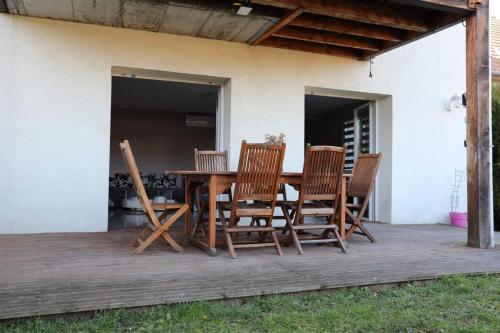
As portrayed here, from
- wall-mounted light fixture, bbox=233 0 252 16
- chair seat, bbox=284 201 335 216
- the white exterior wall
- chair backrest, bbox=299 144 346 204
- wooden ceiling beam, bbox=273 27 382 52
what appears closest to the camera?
chair backrest, bbox=299 144 346 204

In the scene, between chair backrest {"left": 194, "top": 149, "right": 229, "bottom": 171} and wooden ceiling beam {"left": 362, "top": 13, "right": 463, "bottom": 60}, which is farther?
chair backrest {"left": 194, "top": 149, "right": 229, "bottom": 171}

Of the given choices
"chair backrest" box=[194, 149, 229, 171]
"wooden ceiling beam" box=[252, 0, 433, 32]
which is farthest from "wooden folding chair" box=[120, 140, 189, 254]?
"wooden ceiling beam" box=[252, 0, 433, 32]

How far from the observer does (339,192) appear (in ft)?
13.4

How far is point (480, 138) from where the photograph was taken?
4379 mm

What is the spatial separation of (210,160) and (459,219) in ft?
12.9

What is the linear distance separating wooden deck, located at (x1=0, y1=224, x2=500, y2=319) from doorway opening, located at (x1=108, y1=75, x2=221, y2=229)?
5.54 metres

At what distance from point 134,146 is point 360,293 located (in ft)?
30.6

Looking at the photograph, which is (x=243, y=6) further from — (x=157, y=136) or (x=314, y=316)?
(x=157, y=136)

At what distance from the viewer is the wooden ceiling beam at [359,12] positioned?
4.41m

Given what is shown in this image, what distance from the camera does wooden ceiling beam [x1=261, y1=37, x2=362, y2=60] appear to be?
589 cm

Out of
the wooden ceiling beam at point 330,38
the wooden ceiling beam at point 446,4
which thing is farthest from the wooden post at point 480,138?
the wooden ceiling beam at point 330,38

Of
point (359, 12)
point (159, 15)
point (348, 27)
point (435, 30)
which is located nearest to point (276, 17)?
point (359, 12)

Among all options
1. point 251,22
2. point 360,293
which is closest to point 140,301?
point 360,293

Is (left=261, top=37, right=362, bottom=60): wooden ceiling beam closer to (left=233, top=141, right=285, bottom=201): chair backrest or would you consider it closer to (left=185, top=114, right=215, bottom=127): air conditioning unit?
(left=233, top=141, right=285, bottom=201): chair backrest
